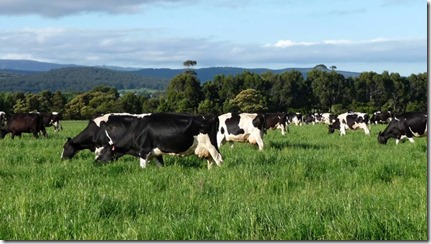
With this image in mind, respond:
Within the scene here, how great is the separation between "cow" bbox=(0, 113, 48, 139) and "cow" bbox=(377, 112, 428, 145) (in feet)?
50.7

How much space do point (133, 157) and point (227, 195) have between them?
6.55 metres

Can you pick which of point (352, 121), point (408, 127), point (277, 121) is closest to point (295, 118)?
point (277, 121)

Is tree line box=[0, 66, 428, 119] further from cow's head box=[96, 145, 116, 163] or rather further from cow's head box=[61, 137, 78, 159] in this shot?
cow's head box=[96, 145, 116, 163]

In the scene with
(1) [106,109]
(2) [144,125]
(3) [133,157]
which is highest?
(2) [144,125]

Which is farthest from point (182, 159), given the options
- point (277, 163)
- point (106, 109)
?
point (106, 109)

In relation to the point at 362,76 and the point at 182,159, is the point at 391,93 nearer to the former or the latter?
the point at 362,76

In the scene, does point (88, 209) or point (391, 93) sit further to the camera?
point (391, 93)

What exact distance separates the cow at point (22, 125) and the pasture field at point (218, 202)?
47.7 ft

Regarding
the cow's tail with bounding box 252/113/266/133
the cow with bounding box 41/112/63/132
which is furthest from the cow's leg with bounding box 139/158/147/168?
the cow with bounding box 41/112/63/132

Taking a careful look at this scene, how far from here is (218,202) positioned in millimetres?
7078

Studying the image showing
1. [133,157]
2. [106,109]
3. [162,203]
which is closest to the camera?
[162,203]

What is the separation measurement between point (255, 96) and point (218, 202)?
271 feet

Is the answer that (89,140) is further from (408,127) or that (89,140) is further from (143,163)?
(408,127)

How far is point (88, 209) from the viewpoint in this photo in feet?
21.1
